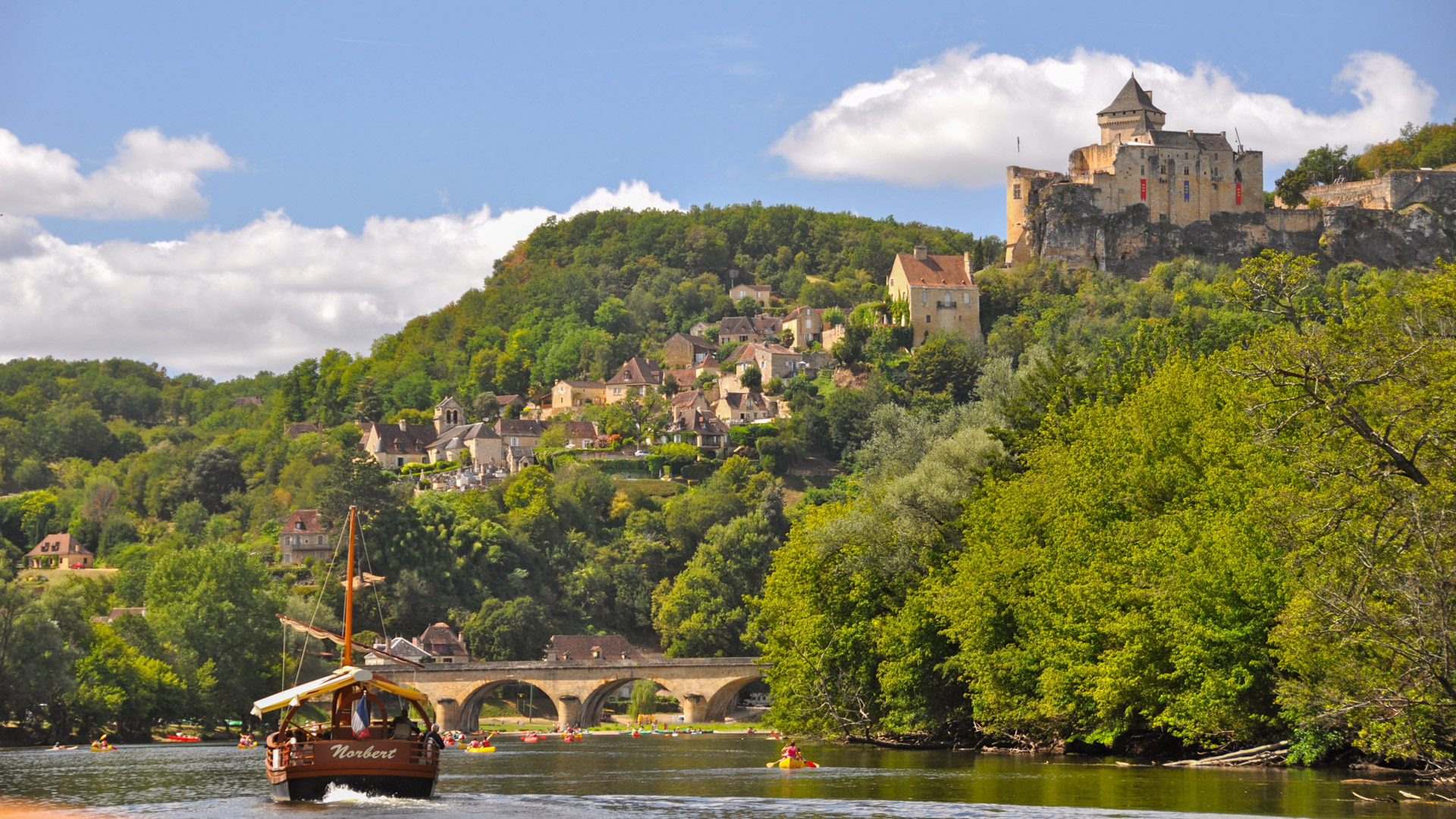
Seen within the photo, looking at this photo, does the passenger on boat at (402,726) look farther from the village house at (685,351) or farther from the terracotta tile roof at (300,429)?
the terracotta tile roof at (300,429)

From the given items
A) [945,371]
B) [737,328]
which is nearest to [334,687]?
[945,371]

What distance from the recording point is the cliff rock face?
12181 centimetres

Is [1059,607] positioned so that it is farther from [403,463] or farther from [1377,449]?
[403,463]

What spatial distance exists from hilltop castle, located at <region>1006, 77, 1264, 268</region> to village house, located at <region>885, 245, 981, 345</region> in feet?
22.5

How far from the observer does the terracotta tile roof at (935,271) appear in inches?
4877

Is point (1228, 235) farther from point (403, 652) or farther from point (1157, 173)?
point (403, 652)

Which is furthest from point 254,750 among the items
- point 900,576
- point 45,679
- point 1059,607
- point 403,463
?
point 403,463

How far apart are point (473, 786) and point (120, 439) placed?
129498mm

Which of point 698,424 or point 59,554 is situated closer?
point 59,554

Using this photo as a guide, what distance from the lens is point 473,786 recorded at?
42.2m

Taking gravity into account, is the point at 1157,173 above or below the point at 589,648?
above

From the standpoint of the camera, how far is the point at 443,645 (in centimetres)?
9156

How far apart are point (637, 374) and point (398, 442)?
71.5 feet

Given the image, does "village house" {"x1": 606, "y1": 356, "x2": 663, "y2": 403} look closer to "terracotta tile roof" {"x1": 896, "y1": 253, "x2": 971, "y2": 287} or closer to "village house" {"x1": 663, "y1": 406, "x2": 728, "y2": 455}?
"village house" {"x1": 663, "y1": 406, "x2": 728, "y2": 455}
